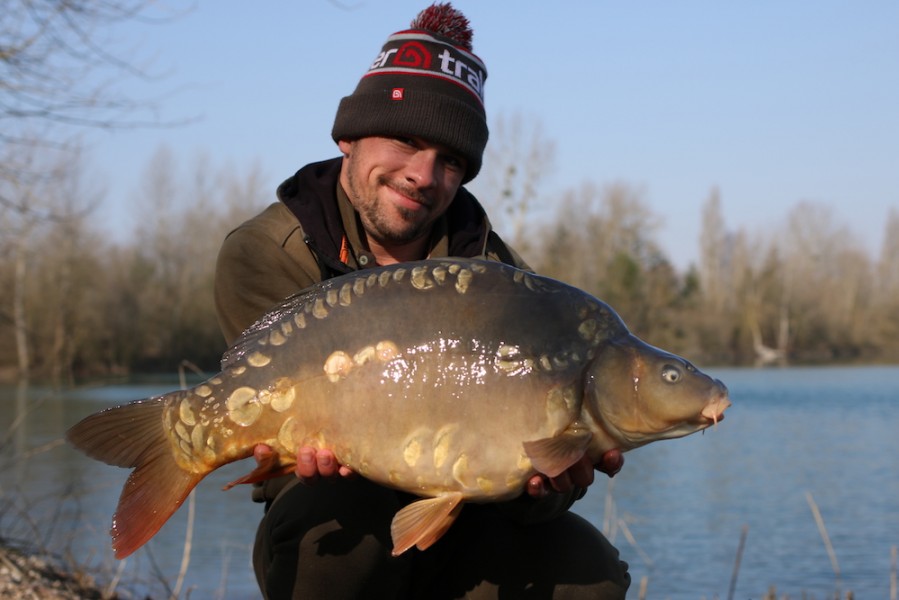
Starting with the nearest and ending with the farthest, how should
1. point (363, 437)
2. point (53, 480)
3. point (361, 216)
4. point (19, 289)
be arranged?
point (363, 437) < point (361, 216) < point (53, 480) < point (19, 289)

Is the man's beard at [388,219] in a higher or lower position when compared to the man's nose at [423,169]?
lower

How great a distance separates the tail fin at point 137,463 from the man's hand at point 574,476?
709 millimetres

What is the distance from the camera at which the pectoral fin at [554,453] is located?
6.81 ft

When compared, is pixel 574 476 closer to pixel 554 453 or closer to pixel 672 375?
pixel 554 453

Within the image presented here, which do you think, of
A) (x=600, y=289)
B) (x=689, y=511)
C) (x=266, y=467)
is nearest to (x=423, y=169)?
(x=266, y=467)

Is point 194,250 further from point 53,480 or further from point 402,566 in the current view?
point 402,566

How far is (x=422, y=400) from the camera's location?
2.16 metres

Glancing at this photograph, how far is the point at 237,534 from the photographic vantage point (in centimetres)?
821

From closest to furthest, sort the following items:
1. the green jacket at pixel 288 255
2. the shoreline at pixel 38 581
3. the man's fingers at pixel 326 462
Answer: the man's fingers at pixel 326 462 → the green jacket at pixel 288 255 → the shoreline at pixel 38 581

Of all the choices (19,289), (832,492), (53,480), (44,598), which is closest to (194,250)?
(19,289)

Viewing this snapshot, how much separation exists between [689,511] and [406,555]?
25.3ft

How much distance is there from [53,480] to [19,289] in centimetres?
881

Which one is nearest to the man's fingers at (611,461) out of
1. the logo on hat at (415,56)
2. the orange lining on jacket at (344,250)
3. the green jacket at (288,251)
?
the green jacket at (288,251)

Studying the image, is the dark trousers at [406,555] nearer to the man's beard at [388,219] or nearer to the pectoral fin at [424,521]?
the pectoral fin at [424,521]
